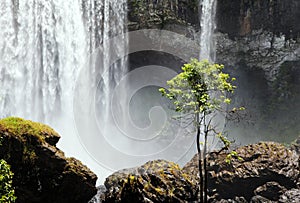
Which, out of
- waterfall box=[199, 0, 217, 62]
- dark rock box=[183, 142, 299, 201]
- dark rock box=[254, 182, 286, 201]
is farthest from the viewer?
waterfall box=[199, 0, 217, 62]

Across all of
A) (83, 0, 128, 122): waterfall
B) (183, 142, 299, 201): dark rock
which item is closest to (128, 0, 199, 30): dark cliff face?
(83, 0, 128, 122): waterfall

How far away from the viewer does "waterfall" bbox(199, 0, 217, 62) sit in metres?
25.6

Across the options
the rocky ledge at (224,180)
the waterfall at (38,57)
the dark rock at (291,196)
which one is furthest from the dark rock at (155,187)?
the waterfall at (38,57)

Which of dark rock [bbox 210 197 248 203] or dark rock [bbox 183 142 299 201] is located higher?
dark rock [bbox 183 142 299 201]

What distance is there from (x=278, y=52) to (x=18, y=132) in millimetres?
20840

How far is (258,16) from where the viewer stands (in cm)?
2491

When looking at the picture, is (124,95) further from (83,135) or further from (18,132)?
(18,132)

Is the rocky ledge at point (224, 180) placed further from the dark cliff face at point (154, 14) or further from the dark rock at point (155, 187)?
the dark cliff face at point (154, 14)

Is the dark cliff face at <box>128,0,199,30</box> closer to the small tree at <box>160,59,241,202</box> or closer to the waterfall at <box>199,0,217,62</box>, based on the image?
the waterfall at <box>199,0,217,62</box>

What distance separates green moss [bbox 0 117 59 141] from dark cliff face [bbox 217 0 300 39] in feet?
61.6

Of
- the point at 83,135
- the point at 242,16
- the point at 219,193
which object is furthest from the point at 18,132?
the point at 242,16

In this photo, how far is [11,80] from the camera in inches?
750

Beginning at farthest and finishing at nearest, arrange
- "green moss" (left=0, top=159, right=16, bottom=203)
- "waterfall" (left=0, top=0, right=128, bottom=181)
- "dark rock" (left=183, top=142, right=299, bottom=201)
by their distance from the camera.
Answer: "waterfall" (left=0, top=0, right=128, bottom=181), "dark rock" (left=183, top=142, right=299, bottom=201), "green moss" (left=0, top=159, right=16, bottom=203)

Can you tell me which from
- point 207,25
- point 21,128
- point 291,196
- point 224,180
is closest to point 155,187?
point 224,180
